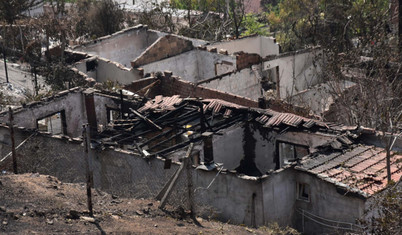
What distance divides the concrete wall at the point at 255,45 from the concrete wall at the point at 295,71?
2.72 meters

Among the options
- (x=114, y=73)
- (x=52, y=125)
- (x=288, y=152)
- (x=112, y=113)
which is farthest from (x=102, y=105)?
(x=114, y=73)

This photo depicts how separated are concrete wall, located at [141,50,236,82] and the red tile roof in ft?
52.8

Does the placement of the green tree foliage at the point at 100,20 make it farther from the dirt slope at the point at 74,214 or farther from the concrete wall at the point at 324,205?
the dirt slope at the point at 74,214

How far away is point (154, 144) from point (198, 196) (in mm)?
3770

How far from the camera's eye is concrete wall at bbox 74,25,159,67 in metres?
38.9

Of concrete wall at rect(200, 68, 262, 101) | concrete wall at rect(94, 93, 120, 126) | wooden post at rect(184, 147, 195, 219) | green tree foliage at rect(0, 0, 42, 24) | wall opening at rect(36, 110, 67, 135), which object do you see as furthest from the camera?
green tree foliage at rect(0, 0, 42, 24)

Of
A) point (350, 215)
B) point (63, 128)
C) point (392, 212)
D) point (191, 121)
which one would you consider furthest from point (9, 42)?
point (392, 212)

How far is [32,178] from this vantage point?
56.7 feet

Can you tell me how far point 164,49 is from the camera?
119 ft

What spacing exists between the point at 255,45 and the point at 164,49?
250 inches

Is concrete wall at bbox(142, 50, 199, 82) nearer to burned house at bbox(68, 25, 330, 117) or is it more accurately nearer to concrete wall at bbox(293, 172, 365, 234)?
burned house at bbox(68, 25, 330, 117)

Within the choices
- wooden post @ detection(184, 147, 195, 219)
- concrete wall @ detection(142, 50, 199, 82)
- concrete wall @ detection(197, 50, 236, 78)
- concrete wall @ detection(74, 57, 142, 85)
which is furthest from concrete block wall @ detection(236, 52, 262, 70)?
wooden post @ detection(184, 147, 195, 219)

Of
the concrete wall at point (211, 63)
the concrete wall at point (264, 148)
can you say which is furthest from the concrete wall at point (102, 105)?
the concrete wall at point (211, 63)

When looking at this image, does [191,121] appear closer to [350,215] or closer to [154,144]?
[154,144]
